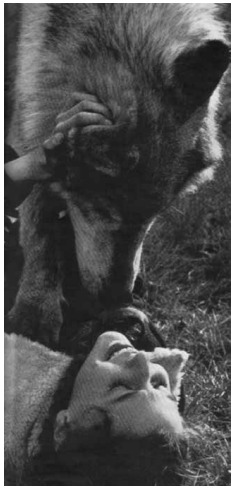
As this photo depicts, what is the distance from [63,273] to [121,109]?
40cm

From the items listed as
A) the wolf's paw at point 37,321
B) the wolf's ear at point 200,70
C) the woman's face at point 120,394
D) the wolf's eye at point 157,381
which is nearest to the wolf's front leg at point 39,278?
the wolf's paw at point 37,321

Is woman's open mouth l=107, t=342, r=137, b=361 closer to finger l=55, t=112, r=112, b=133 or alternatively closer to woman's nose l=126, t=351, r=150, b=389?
woman's nose l=126, t=351, r=150, b=389

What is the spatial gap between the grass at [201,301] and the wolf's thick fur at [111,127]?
146mm

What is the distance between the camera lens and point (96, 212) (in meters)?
2.06

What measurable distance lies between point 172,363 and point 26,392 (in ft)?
1.14

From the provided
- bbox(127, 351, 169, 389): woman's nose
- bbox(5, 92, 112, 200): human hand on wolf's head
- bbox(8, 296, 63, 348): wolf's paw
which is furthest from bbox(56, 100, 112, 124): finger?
bbox(127, 351, 169, 389): woman's nose

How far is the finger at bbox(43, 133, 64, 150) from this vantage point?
201 cm

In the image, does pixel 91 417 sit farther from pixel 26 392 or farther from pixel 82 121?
pixel 82 121

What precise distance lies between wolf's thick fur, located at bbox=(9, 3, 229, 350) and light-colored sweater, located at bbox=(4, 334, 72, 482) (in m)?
0.05

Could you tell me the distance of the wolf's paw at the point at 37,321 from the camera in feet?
6.81

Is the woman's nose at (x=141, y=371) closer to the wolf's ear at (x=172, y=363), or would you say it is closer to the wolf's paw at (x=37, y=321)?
the wolf's ear at (x=172, y=363)

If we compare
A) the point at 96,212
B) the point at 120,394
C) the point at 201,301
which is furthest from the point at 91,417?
the point at 201,301
